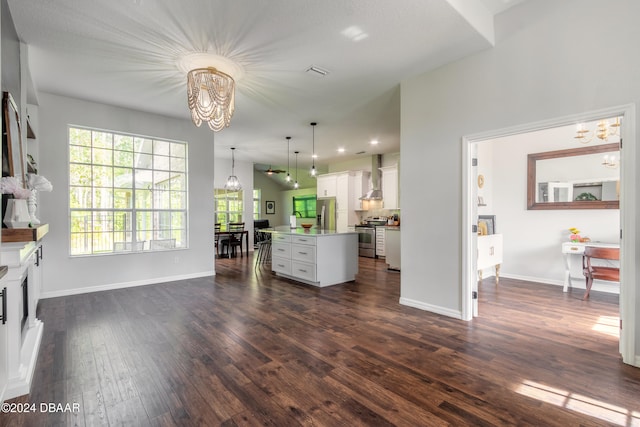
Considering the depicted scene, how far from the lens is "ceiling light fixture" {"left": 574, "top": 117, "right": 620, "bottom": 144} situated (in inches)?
150

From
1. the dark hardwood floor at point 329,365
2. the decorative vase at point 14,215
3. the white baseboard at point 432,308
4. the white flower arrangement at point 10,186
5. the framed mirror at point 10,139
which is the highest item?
the framed mirror at point 10,139

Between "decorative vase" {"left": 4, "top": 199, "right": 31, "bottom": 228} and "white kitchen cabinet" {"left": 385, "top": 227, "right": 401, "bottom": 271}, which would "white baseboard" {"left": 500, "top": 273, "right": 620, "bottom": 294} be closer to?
"white kitchen cabinet" {"left": 385, "top": 227, "right": 401, "bottom": 271}

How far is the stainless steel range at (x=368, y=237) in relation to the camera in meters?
8.03

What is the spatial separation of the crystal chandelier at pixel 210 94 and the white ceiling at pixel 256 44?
0.23 metres

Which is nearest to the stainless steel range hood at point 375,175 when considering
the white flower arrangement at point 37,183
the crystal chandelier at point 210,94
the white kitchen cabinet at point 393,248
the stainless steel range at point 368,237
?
the stainless steel range at point 368,237

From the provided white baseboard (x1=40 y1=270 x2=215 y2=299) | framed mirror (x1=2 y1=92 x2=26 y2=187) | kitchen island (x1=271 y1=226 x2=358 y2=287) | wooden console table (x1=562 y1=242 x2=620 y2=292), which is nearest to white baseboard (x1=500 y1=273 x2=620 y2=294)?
wooden console table (x1=562 y1=242 x2=620 y2=292)

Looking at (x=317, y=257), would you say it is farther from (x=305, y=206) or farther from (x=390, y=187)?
(x=305, y=206)

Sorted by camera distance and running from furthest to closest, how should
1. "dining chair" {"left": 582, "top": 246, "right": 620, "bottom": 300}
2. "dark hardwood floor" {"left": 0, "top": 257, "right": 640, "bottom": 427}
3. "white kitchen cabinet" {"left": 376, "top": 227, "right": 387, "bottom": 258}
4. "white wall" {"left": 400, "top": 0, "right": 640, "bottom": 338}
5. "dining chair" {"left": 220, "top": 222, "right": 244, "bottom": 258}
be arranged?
"dining chair" {"left": 220, "top": 222, "right": 244, "bottom": 258}
"white kitchen cabinet" {"left": 376, "top": 227, "right": 387, "bottom": 258}
"dining chair" {"left": 582, "top": 246, "right": 620, "bottom": 300}
"white wall" {"left": 400, "top": 0, "right": 640, "bottom": 338}
"dark hardwood floor" {"left": 0, "top": 257, "right": 640, "bottom": 427}

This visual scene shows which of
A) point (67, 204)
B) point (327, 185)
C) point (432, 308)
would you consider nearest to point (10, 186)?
point (67, 204)

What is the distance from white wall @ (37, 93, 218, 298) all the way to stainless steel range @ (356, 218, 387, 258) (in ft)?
13.6

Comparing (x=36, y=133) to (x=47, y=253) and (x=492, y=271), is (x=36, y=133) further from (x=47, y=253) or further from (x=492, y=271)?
(x=492, y=271)

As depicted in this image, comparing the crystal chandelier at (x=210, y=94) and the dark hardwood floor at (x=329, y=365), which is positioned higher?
the crystal chandelier at (x=210, y=94)

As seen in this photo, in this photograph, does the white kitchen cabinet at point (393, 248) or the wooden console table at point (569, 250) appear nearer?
the wooden console table at point (569, 250)

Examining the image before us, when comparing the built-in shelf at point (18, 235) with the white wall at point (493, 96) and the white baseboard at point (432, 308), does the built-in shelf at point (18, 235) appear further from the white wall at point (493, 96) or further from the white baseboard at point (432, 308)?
the white baseboard at point (432, 308)
